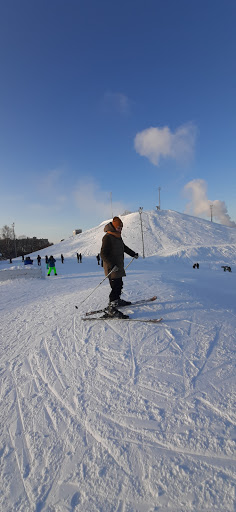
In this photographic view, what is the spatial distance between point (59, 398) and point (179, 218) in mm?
60363

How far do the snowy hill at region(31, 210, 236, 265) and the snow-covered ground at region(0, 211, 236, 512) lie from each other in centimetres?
3100

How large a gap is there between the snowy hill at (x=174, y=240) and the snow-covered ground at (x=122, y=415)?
3100 cm

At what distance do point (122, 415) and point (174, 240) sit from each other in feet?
150

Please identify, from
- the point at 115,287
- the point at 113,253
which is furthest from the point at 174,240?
the point at 113,253

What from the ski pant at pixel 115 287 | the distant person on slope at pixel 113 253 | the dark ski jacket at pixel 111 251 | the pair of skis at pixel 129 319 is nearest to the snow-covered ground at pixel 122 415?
the pair of skis at pixel 129 319

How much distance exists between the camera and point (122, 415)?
7.69 feet

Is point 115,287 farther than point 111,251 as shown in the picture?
Yes

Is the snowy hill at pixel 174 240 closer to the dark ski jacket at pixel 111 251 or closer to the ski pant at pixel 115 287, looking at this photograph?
the ski pant at pixel 115 287

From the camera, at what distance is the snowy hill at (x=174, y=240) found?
35688mm

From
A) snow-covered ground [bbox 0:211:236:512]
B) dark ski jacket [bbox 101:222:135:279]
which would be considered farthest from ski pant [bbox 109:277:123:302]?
snow-covered ground [bbox 0:211:236:512]

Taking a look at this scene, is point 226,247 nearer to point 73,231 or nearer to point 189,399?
point 189,399

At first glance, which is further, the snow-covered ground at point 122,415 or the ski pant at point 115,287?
the ski pant at point 115,287

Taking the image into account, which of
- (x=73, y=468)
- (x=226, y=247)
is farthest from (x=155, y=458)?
(x=226, y=247)

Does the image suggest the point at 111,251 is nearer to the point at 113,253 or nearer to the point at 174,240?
the point at 113,253
